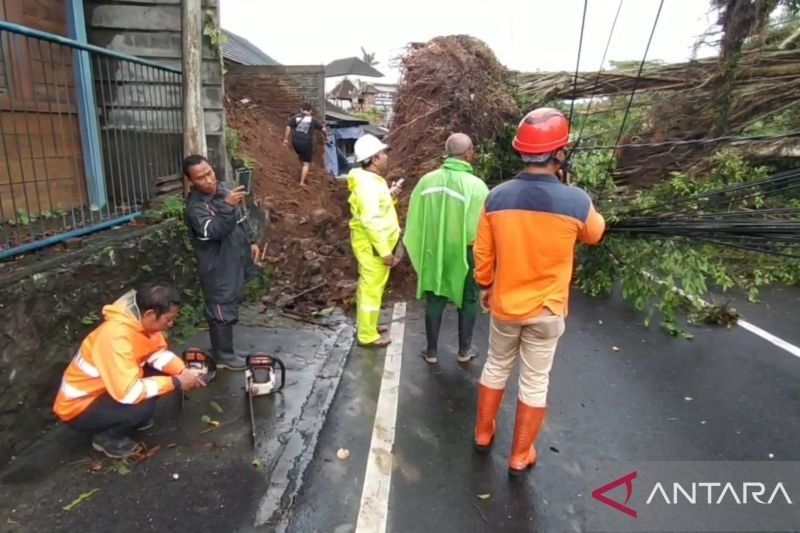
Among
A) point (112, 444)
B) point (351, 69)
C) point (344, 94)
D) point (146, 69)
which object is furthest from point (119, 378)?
point (351, 69)

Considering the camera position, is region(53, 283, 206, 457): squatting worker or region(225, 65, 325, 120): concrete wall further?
region(225, 65, 325, 120): concrete wall

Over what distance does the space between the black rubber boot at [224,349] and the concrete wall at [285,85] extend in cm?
1228

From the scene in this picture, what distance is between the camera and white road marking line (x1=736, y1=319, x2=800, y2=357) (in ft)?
15.3

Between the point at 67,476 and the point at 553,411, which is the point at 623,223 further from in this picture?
the point at 67,476

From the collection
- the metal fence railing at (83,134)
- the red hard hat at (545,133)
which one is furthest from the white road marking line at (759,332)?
the metal fence railing at (83,134)

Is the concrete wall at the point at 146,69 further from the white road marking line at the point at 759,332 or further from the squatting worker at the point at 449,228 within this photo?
the white road marking line at the point at 759,332

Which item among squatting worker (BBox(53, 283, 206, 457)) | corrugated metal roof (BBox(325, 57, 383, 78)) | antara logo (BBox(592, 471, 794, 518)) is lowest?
antara logo (BBox(592, 471, 794, 518))

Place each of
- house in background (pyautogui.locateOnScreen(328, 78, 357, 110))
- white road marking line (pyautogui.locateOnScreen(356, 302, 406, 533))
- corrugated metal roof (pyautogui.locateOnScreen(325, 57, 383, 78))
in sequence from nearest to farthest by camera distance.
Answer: white road marking line (pyautogui.locateOnScreen(356, 302, 406, 533)) → house in background (pyautogui.locateOnScreen(328, 78, 357, 110)) → corrugated metal roof (pyautogui.locateOnScreen(325, 57, 383, 78))

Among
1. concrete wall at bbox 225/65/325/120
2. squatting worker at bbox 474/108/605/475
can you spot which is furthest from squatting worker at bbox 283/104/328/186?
squatting worker at bbox 474/108/605/475

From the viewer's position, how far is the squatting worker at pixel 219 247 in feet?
12.2

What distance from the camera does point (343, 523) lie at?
259 cm

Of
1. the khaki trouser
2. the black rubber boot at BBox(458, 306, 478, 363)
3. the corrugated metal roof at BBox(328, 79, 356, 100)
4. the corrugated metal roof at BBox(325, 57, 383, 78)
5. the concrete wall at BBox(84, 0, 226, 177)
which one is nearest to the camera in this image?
the khaki trouser

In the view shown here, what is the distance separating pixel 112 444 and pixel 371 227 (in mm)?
2390

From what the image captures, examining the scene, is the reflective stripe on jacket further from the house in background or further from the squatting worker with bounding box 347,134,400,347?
the house in background
